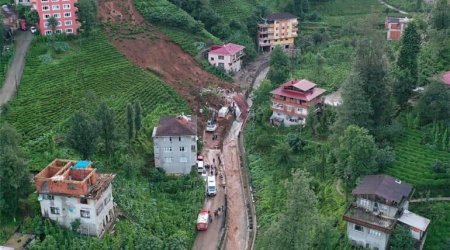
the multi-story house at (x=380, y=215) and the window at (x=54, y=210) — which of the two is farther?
the window at (x=54, y=210)

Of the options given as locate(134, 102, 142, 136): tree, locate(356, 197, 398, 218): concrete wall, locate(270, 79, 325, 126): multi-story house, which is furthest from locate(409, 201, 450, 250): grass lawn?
locate(134, 102, 142, 136): tree

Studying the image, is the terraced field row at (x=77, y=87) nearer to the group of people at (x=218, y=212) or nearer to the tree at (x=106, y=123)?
the tree at (x=106, y=123)

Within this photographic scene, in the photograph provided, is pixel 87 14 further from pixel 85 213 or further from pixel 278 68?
pixel 85 213

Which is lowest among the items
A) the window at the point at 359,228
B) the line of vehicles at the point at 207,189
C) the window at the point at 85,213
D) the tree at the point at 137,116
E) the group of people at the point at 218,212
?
the group of people at the point at 218,212

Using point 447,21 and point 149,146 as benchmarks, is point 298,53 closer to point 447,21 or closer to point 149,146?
point 447,21

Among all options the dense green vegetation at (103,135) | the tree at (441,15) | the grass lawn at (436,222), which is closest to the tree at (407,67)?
the tree at (441,15)

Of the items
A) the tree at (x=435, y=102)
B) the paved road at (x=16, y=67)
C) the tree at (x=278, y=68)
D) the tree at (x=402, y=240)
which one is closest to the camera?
the tree at (x=402, y=240)

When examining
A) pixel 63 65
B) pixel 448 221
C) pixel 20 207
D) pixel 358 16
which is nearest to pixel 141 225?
pixel 20 207
